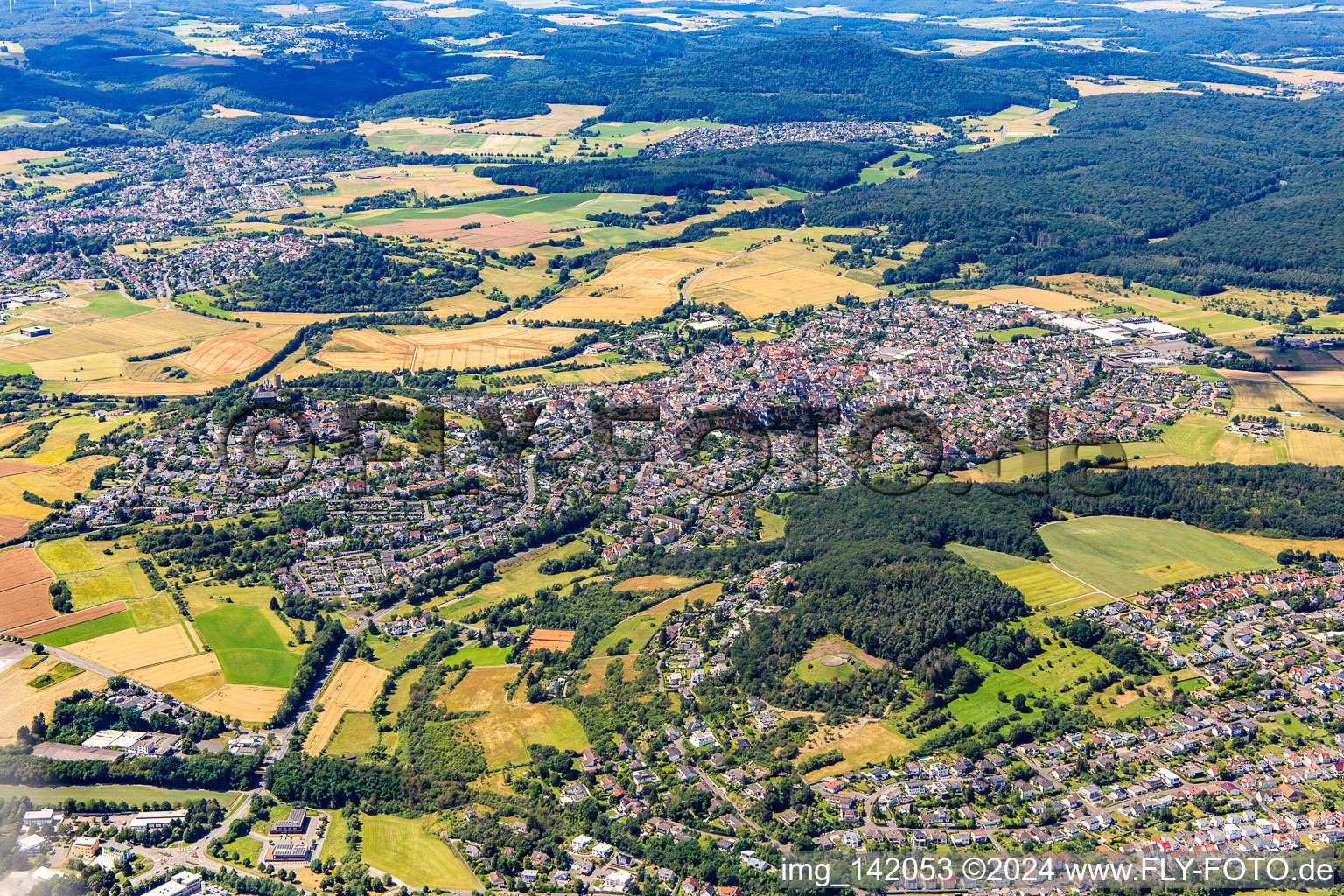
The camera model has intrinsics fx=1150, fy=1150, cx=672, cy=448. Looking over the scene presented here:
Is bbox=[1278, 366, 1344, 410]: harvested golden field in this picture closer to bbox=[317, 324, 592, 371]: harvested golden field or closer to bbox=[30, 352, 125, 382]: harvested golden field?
bbox=[317, 324, 592, 371]: harvested golden field

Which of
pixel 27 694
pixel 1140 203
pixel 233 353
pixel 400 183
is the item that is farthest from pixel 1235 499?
pixel 400 183

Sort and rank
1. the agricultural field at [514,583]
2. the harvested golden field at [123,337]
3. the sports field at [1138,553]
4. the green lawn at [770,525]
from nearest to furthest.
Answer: the sports field at [1138,553], the agricultural field at [514,583], the green lawn at [770,525], the harvested golden field at [123,337]

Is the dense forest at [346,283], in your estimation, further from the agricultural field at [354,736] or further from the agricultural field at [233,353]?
the agricultural field at [354,736]

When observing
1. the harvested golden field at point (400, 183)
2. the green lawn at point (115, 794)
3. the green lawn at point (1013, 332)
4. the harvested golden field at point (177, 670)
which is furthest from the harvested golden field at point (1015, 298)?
the green lawn at point (115, 794)

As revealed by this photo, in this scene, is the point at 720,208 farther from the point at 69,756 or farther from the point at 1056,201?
the point at 69,756

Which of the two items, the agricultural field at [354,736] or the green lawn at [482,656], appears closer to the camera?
the agricultural field at [354,736]
